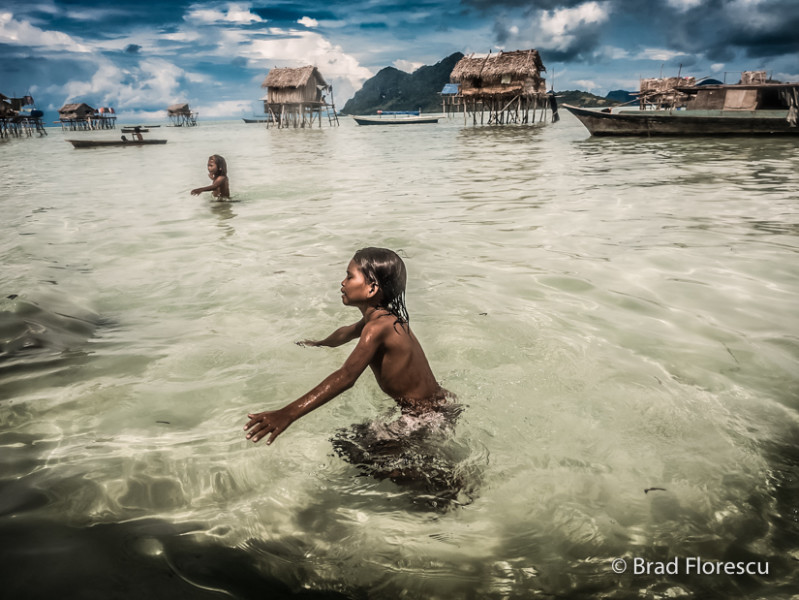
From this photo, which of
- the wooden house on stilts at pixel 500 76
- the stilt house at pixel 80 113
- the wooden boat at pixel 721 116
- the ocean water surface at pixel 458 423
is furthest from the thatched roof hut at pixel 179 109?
the ocean water surface at pixel 458 423

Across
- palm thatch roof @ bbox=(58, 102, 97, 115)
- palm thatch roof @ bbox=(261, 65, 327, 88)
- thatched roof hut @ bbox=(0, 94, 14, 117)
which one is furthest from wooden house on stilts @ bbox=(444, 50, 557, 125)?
palm thatch roof @ bbox=(58, 102, 97, 115)

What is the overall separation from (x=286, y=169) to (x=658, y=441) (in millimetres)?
14247

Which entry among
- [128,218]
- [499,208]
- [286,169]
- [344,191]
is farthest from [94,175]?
[499,208]

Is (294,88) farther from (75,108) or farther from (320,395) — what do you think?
(320,395)

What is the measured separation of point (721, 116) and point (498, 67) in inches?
798

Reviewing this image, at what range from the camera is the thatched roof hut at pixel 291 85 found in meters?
44.2

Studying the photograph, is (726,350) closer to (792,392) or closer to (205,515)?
(792,392)

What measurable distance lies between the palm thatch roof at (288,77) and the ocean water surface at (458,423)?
41.9 metres

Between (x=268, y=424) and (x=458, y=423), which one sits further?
(x=458, y=423)

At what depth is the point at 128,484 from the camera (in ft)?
7.35

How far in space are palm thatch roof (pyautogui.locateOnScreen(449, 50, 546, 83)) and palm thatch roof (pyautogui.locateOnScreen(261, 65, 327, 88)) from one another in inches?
589

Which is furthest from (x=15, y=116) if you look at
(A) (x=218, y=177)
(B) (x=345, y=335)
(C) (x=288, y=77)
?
(B) (x=345, y=335)

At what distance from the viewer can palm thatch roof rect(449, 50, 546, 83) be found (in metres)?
35.4

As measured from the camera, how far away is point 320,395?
2145mm
